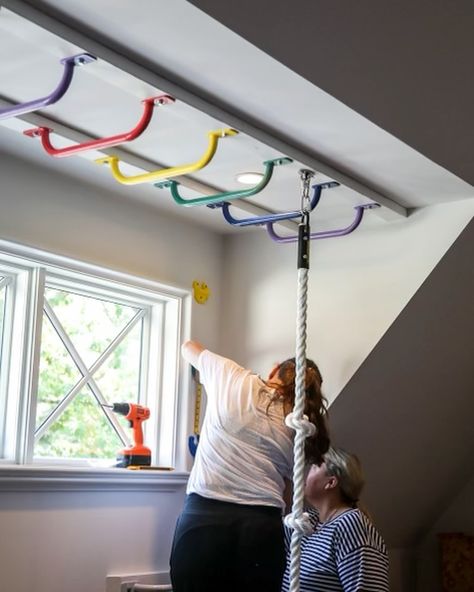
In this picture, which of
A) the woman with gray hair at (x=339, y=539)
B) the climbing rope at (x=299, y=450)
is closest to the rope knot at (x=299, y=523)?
the climbing rope at (x=299, y=450)

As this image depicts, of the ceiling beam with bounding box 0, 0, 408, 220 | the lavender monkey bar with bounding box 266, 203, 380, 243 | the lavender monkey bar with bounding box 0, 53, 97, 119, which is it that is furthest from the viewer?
the lavender monkey bar with bounding box 266, 203, 380, 243

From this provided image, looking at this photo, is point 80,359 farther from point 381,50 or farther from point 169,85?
point 381,50

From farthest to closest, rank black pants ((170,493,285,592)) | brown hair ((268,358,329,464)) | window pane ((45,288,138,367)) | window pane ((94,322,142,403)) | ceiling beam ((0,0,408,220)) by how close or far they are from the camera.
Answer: window pane ((94,322,142,403)) → window pane ((45,288,138,367)) → brown hair ((268,358,329,464)) → black pants ((170,493,285,592)) → ceiling beam ((0,0,408,220))

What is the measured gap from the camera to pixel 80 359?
10.4 ft

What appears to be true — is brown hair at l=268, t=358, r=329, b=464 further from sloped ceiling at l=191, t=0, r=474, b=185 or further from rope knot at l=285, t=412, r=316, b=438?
sloped ceiling at l=191, t=0, r=474, b=185

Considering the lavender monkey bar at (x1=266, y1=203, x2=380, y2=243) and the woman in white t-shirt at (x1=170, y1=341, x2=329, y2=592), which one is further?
the lavender monkey bar at (x1=266, y1=203, x2=380, y2=243)

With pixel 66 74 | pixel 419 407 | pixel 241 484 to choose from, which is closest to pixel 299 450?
pixel 241 484

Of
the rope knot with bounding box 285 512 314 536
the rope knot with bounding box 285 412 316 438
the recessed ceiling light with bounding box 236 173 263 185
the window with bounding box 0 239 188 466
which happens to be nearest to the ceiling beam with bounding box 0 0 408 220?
the recessed ceiling light with bounding box 236 173 263 185

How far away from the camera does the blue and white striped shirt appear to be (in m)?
2.84

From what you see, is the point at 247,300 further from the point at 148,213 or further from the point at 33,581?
the point at 33,581

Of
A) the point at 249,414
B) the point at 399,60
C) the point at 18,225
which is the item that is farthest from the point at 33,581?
the point at 399,60

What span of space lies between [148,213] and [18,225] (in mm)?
599

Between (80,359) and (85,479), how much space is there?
483 mm

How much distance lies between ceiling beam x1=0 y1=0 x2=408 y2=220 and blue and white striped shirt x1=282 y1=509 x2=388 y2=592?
1.05m
